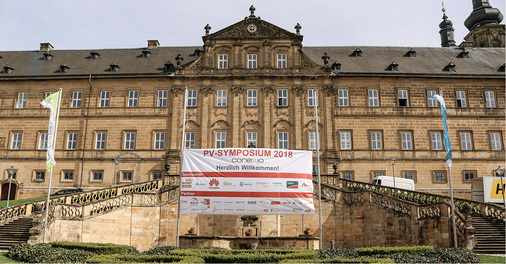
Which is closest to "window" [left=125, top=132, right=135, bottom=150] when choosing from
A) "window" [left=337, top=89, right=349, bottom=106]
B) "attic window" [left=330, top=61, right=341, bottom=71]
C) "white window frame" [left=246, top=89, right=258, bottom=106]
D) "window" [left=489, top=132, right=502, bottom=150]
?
"white window frame" [left=246, top=89, right=258, bottom=106]

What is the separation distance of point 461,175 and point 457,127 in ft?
15.5

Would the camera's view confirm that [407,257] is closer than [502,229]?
Yes

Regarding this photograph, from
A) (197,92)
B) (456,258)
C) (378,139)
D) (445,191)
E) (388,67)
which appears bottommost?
(456,258)

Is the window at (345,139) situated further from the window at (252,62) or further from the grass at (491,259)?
the grass at (491,259)

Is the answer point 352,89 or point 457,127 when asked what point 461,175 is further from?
point 352,89

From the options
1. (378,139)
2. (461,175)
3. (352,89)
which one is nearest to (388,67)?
(352,89)

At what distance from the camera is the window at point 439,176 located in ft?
126

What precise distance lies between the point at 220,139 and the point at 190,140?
2.88m

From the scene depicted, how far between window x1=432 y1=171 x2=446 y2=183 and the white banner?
67.3 ft

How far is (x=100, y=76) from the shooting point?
135 ft

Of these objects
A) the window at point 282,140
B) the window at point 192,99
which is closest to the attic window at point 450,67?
the window at point 282,140

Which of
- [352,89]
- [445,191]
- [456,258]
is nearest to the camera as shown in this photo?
→ [456,258]

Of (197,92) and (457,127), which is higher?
(197,92)

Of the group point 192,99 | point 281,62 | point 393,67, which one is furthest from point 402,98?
point 192,99
